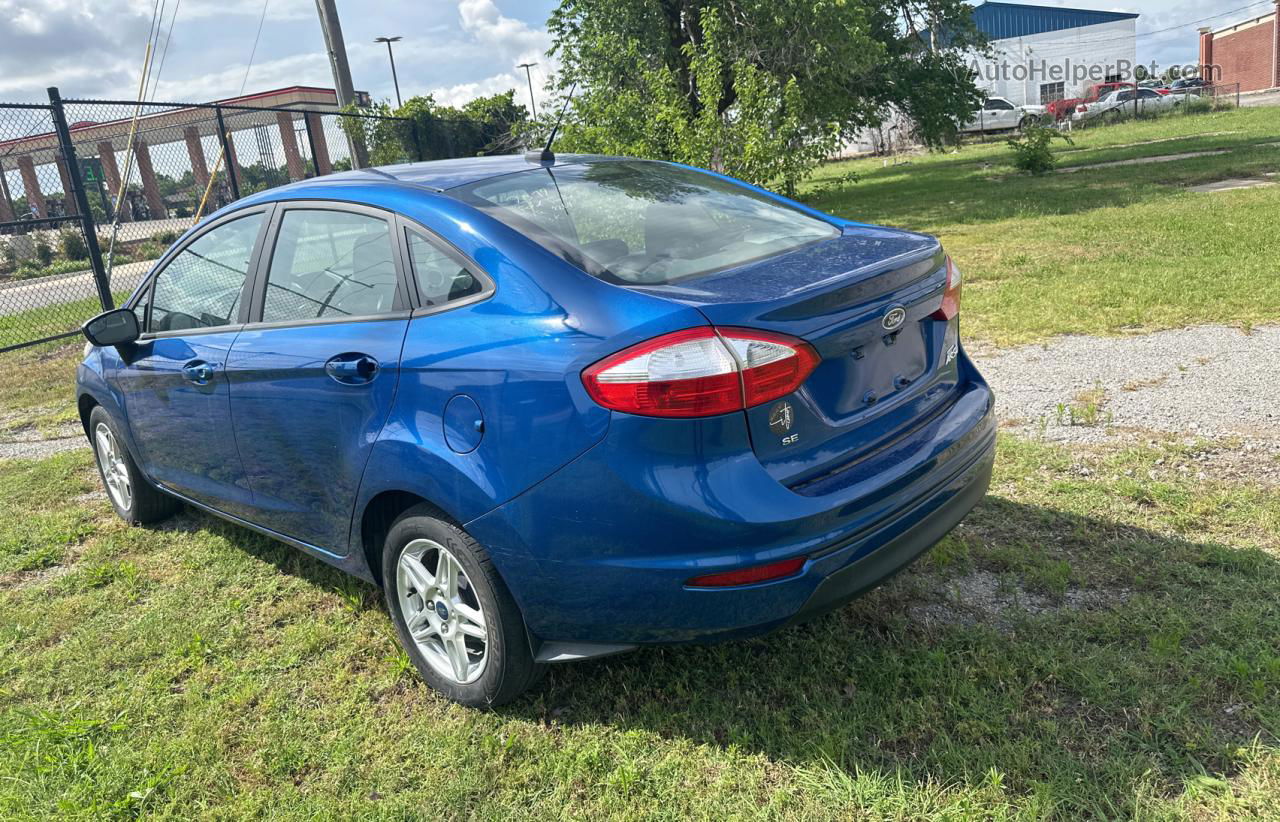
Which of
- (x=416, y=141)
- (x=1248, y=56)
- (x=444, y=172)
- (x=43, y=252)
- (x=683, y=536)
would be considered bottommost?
(x=683, y=536)

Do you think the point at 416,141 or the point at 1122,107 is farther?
the point at 1122,107

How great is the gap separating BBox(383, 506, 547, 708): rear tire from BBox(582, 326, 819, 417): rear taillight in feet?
2.22

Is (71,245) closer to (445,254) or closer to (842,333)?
(445,254)

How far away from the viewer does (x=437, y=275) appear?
277cm

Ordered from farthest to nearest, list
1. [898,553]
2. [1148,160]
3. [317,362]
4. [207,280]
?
[1148,160] < [207,280] < [317,362] < [898,553]

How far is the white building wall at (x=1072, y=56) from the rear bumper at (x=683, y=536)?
55.3 metres

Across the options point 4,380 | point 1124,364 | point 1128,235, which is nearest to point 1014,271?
point 1128,235

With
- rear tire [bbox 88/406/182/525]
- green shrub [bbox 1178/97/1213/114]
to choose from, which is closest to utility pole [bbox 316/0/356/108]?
rear tire [bbox 88/406/182/525]

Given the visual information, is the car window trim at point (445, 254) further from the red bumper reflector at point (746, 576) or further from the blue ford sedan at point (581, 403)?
the red bumper reflector at point (746, 576)

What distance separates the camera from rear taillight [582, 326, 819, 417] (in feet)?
7.39

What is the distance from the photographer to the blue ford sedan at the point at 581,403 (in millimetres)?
2305

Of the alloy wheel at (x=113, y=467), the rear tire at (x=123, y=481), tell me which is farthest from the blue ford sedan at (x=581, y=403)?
the alloy wheel at (x=113, y=467)

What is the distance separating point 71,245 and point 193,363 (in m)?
17.8

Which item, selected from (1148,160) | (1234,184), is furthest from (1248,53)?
(1234,184)
